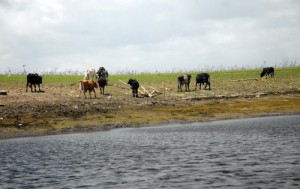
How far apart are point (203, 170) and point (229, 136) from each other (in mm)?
11856

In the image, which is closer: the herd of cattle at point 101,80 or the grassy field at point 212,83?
the herd of cattle at point 101,80

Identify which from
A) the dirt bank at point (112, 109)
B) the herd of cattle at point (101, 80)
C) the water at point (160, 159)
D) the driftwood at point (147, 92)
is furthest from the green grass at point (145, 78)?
the water at point (160, 159)

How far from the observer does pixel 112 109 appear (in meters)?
45.9

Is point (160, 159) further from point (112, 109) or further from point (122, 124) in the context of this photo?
point (112, 109)

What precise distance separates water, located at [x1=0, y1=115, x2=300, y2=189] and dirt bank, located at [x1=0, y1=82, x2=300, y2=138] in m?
5.51

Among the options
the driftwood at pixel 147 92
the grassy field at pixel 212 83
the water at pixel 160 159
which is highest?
the grassy field at pixel 212 83

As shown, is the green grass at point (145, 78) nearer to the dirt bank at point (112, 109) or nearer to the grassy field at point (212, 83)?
the grassy field at point (212, 83)

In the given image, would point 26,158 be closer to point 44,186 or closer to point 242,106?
point 44,186

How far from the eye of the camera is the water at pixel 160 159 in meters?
17.8

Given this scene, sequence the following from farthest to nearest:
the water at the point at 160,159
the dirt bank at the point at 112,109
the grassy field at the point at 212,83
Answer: the grassy field at the point at 212,83
the dirt bank at the point at 112,109
the water at the point at 160,159

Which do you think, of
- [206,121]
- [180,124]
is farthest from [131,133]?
[206,121]

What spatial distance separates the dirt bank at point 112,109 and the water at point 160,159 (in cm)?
551

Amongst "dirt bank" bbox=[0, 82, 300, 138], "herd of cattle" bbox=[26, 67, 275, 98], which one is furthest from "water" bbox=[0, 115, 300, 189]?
"herd of cattle" bbox=[26, 67, 275, 98]

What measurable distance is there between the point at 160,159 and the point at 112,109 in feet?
76.3
